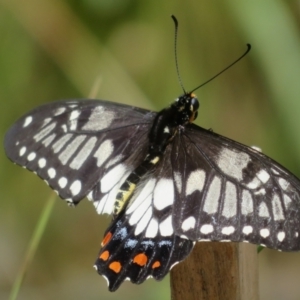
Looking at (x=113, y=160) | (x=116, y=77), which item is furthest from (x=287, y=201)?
(x=116, y=77)

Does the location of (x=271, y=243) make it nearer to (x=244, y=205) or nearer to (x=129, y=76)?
(x=244, y=205)

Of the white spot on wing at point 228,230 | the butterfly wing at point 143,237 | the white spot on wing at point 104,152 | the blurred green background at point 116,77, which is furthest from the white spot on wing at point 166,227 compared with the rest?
the blurred green background at point 116,77

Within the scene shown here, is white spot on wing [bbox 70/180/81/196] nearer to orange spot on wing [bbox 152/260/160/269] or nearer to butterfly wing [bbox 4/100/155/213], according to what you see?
butterfly wing [bbox 4/100/155/213]

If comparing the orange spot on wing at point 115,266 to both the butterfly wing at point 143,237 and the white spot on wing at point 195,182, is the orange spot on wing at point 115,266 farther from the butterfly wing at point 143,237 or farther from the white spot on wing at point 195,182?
the white spot on wing at point 195,182

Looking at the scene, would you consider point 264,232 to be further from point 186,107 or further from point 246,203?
point 186,107

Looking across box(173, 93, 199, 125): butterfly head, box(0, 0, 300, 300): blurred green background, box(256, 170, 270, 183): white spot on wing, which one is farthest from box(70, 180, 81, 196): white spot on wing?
box(0, 0, 300, 300): blurred green background

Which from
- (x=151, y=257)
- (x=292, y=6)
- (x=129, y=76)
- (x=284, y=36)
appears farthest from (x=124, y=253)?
(x=129, y=76)
